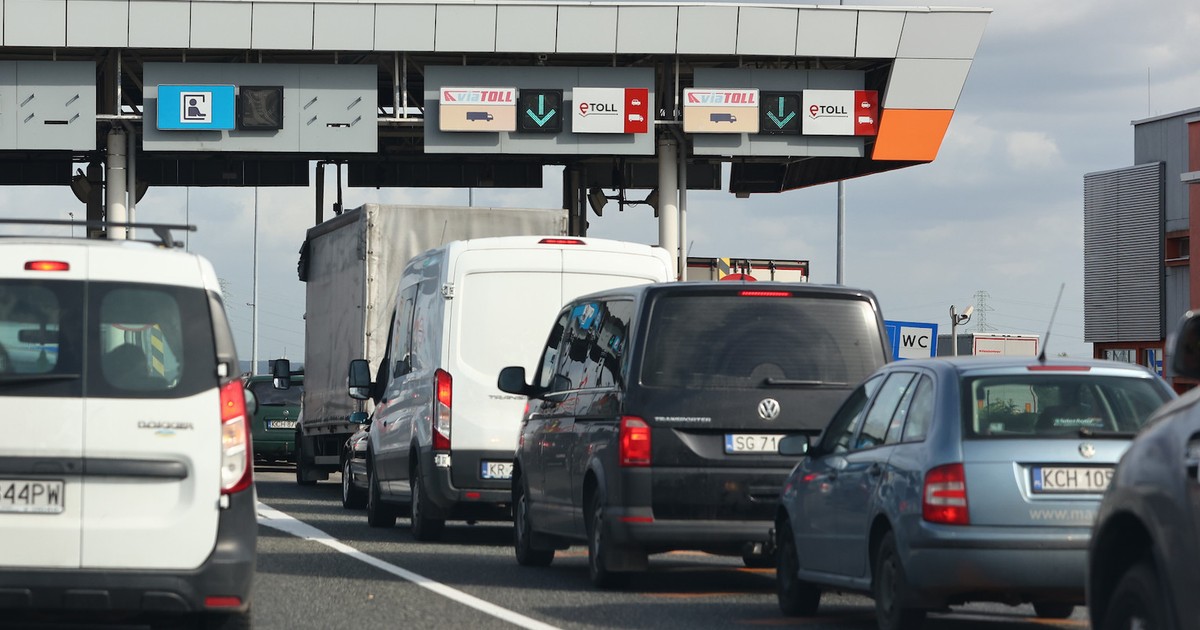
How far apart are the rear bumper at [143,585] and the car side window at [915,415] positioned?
327 centimetres

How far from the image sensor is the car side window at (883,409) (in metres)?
9.92

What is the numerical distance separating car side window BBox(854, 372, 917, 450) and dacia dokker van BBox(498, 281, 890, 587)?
1.38 metres

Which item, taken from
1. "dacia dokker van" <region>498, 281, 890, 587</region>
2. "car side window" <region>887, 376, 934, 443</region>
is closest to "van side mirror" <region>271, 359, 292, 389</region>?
"dacia dokker van" <region>498, 281, 890, 587</region>

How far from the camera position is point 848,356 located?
1177 cm

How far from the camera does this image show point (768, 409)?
38.0 ft

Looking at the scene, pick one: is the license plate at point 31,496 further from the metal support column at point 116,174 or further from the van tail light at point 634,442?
the metal support column at point 116,174

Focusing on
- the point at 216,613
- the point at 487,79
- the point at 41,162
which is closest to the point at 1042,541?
the point at 216,613

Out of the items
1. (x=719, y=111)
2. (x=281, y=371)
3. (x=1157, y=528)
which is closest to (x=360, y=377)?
(x=281, y=371)

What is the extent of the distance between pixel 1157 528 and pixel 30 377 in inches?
176

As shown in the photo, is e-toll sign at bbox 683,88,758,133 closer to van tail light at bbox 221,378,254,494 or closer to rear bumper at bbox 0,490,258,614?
van tail light at bbox 221,378,254,494

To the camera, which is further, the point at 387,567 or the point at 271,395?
the point at 271,395

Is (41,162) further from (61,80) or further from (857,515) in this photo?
(857,515)

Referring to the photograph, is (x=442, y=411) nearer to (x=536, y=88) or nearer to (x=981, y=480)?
(x=981, y=480)

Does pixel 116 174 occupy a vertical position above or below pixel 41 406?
above
